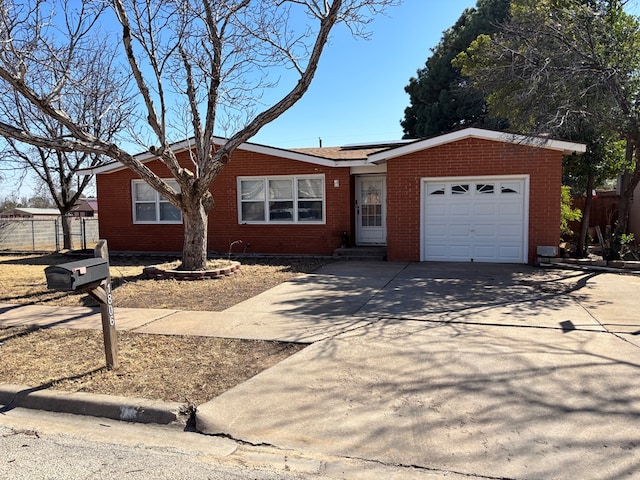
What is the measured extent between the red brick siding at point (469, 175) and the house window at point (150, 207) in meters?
7.47

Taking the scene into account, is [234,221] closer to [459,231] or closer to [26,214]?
[459,231]

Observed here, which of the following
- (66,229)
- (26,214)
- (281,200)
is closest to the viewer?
(281,200)

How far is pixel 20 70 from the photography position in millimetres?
8484

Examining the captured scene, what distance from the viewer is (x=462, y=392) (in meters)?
4.15

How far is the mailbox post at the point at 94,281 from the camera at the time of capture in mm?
4160

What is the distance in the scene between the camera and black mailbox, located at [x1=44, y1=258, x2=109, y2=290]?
4145 millimetres

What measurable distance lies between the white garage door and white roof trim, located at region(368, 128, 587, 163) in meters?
1.02

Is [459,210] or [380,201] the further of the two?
[380,201]

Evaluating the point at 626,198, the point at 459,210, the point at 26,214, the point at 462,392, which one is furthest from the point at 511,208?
the point at 26,214

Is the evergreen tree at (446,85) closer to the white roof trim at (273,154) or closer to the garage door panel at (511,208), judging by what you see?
the white roof trim at (273,154)

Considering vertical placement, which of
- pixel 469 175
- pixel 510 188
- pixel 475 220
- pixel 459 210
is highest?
pixel 469 175

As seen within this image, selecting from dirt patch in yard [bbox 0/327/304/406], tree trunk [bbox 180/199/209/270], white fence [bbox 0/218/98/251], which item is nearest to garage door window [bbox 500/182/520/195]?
tree trunk [bbox 180/199/209/270]

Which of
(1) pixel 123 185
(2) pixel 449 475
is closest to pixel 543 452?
(2) pixel 449 475

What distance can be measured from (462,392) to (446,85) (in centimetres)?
2519
